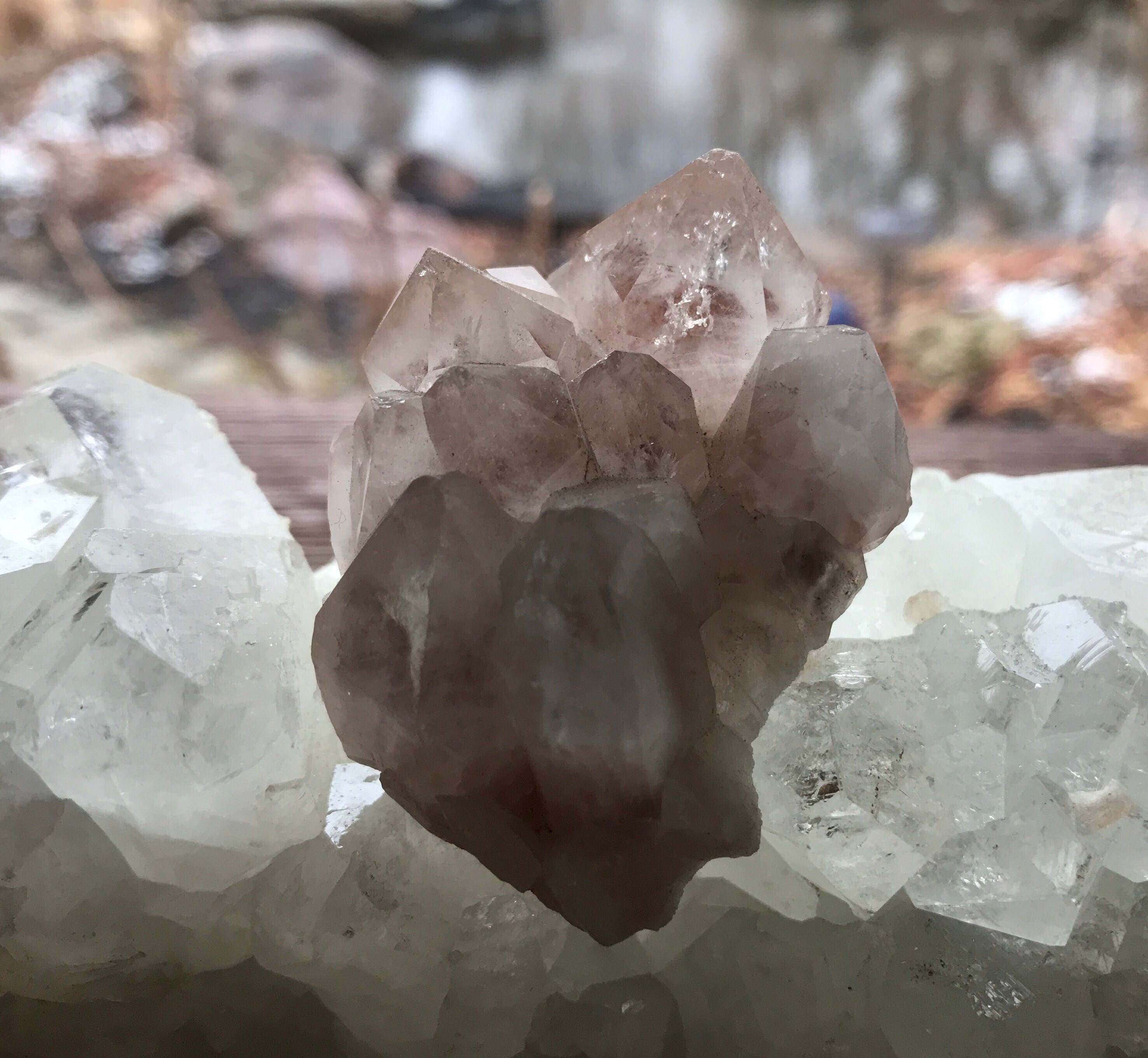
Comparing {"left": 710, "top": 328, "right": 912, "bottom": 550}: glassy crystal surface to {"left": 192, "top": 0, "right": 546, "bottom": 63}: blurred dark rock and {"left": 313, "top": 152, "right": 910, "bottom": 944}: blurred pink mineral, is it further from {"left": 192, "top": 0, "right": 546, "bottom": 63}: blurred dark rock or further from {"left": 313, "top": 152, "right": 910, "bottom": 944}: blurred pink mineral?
{"left": 192, "top": 0, "right": 546, "bottom": 63}: blurred dark rock

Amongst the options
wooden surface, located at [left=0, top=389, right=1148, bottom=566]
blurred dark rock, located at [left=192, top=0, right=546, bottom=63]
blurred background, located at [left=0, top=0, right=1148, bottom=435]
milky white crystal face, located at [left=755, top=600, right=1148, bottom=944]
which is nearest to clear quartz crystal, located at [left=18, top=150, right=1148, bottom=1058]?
milky white crystal face, located at [left=755, top=600, right=1148, bottom=944]

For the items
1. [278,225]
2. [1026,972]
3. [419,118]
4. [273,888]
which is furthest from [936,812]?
[419,118]

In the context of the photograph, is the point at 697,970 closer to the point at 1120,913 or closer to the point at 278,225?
the point at 1120,913

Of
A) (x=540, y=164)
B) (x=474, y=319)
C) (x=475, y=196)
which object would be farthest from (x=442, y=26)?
(x=474, y=319)

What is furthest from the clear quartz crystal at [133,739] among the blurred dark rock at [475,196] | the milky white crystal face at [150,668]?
the blurred dark rock at [475,196]

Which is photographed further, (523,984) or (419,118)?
(419,118)
